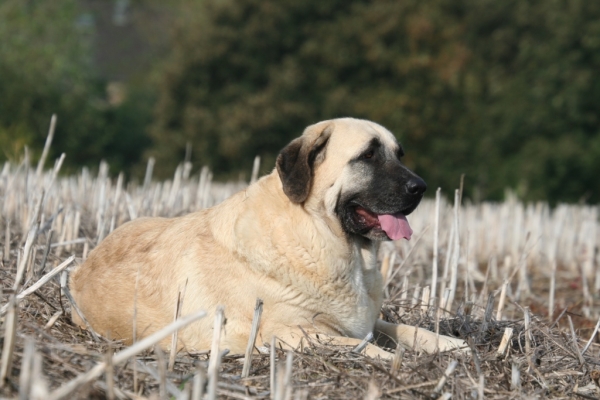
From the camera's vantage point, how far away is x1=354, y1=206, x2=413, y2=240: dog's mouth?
501cm

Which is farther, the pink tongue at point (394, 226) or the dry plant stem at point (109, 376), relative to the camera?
the pink tongue at point (394, 226)

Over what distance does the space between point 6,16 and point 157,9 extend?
1819 centimetres

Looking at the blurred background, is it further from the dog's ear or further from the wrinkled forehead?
the dog's ear

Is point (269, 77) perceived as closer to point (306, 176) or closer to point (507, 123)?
point (507, 123)

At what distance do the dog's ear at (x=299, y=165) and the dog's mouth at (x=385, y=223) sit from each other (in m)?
0.42

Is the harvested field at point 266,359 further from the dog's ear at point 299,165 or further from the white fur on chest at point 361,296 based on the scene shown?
the dog's ear at point 299,165

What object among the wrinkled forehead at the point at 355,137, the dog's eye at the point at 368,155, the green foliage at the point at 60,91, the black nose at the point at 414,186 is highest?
the wrinkled forehead at the point at 355,137

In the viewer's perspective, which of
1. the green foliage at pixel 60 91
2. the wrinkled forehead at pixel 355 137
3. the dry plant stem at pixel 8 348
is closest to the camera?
the dry plant stem at pixel 8 348

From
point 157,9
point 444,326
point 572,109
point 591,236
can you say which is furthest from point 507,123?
point 157,9

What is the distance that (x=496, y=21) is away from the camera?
39.6 m

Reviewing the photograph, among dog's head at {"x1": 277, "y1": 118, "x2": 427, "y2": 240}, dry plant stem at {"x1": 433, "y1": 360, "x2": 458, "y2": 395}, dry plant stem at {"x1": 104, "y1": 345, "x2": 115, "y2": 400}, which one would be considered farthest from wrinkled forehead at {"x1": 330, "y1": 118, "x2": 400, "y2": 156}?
dry plant stem at {"x1": 104, "y1": 345, "x2": 115, "y2": 400}

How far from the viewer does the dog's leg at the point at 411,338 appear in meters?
4.72

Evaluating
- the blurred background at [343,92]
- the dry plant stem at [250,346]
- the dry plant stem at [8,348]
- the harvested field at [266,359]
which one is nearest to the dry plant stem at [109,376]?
the harvested field at [266,359]

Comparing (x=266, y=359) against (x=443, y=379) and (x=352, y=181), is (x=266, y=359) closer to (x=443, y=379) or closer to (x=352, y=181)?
(x=443, y=379)
